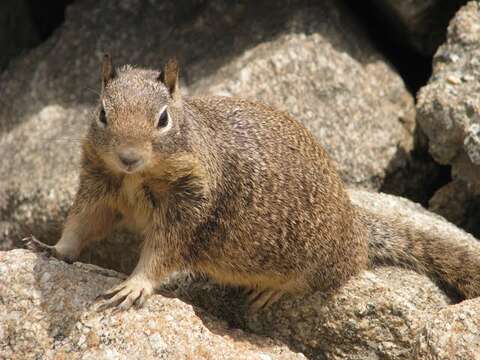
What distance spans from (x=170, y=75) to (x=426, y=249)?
2.03 meters

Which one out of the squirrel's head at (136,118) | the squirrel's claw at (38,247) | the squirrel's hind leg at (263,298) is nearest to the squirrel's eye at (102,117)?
the squirrel's head at (136,118)

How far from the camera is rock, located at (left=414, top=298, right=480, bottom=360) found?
166 inches

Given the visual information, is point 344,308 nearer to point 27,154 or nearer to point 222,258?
point 222,258

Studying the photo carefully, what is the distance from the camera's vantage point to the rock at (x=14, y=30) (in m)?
7.22

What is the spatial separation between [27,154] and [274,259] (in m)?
2.39

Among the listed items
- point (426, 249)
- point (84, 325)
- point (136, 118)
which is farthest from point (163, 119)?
point (426, 249)

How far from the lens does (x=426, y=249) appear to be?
5438mm

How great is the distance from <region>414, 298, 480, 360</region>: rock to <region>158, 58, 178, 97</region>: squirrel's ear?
5.77 feet

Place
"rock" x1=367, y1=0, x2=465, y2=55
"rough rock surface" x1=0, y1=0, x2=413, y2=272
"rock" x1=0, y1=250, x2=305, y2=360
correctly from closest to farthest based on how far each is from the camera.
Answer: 1. "rock" x1=0, y1=250, x2=305, y2=360
2. "rough rock surface" x1=0, y1=0, x2=413, y2=272
3. "rock" x1=367, y1=0, x2=465, y2=55

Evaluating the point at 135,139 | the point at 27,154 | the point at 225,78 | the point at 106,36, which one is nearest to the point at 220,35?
the point at 225,78

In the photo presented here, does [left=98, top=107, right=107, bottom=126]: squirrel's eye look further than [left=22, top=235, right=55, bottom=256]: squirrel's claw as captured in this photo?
No

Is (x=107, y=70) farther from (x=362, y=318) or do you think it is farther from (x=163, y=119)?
(x=362, y=318)

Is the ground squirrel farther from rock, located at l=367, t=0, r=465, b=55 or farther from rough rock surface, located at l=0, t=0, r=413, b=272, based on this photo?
rock, located at l=367, t=0, r=465, b=55

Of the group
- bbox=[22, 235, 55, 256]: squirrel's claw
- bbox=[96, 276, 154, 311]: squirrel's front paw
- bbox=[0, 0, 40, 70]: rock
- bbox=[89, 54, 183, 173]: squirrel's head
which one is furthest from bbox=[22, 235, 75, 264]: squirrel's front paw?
bbox=[0, 0, 40, 70]: rock
